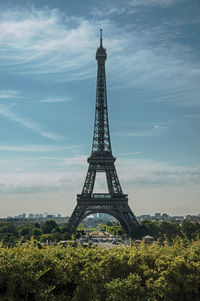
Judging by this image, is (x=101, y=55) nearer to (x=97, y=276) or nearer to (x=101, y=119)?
(x=101, y=119)

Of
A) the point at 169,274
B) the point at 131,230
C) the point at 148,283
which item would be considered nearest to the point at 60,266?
the point at 148,283

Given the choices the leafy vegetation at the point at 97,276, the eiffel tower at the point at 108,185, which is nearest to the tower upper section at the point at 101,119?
the eiffel tower at the point at 108,185

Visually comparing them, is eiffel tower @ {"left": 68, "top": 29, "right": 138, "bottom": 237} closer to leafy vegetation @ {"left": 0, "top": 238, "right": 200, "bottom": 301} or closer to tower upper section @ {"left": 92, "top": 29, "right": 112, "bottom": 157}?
tower upper section @ {"left": 92, "top": 29, "right": 112, "bottom": 157}

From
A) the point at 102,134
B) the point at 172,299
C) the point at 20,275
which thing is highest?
the point at 102,134

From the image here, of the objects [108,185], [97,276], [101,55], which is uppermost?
[101,55]

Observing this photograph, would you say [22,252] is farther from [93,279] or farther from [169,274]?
[169,274]

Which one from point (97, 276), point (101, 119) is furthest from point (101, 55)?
point (97, 276)

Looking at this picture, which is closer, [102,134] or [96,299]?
[96,299]
